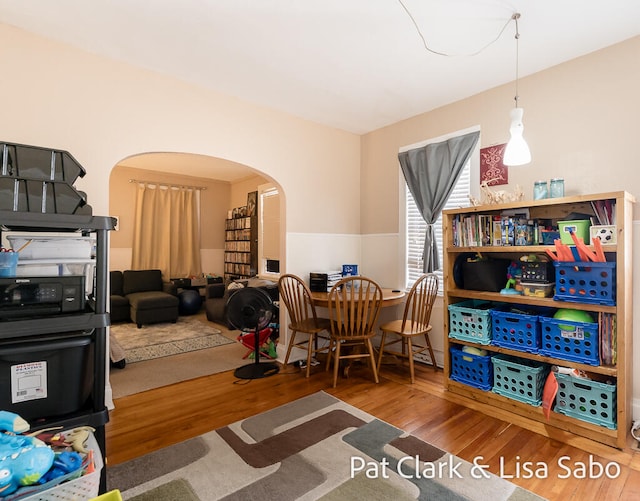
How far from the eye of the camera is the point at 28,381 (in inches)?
53.6

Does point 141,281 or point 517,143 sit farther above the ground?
point 517,143

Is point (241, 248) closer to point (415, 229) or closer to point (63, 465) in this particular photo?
point (415, 229)

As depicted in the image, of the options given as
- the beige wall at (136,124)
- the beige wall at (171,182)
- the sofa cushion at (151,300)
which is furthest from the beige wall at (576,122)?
the beige wall at (171,182)

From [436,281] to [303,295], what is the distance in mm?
1284

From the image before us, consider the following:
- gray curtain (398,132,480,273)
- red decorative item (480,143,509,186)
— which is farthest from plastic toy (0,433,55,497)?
red decorative item (480,143,509,186)

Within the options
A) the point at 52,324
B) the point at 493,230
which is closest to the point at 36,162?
the point at 52,324

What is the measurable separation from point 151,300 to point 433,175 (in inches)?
167

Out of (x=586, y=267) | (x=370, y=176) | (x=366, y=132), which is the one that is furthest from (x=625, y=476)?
(x=366, y=132)

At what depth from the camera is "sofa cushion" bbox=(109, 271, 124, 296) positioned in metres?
5.45

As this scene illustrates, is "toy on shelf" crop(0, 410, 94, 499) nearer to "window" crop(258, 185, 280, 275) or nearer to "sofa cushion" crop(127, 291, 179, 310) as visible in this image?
"sofa cushion" crop(127, 291, 179, 310)

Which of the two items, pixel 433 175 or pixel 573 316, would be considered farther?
pixel 433 175

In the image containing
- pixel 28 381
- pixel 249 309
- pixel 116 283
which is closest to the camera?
pixel 28 381

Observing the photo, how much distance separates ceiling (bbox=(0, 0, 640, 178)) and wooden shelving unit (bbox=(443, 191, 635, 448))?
105cm

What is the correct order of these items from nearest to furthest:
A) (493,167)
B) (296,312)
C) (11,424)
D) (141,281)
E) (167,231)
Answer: (11,424)
(493,167)
(296,312)
(141,281)
(167,231)
